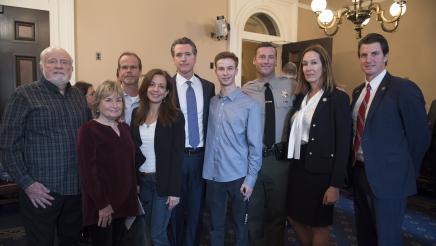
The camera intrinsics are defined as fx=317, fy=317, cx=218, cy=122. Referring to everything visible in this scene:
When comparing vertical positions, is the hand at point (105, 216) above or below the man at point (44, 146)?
below

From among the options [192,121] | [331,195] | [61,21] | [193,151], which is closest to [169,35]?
[61,21]

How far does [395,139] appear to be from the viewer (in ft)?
5.95

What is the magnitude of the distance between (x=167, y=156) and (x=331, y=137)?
1001 mm

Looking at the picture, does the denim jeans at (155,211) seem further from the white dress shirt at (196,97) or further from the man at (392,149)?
the man at (392,149)

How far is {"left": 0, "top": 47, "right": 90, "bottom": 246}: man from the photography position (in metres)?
1.78

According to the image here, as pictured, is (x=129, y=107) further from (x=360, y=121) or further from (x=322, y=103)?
(x=360, y=121)

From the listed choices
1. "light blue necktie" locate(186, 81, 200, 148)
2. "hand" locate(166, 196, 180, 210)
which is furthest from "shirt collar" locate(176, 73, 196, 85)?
"hand" locate(166, 196, 180, 210)

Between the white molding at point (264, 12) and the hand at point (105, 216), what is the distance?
4.12 metres

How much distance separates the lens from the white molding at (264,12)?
5527mm

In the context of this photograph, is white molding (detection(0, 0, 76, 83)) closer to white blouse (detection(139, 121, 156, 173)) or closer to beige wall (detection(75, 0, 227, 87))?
beige wall (detection(75, 0, 227, 87))

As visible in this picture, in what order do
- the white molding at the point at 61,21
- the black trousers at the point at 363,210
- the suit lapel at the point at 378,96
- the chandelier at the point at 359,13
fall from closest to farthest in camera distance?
the suit lapel at the point at 378,96 < the black trousers at the point at 363,210 < the chandelier at the point at 359,13 < the white molding at the point at 61,21

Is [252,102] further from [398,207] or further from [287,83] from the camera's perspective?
[398,207]

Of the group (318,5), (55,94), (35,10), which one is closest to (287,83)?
(55,94)

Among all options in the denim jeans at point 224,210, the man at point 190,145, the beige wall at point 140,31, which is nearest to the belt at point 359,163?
the denim jeans at point 224,210
